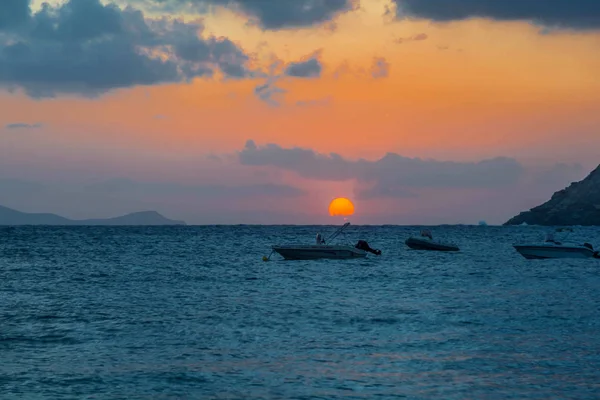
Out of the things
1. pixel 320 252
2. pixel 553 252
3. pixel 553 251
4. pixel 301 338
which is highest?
pixel 553 251

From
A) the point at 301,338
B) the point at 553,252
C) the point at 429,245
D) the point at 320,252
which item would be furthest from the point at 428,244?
the point at 301,338

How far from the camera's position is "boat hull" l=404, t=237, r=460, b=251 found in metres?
101

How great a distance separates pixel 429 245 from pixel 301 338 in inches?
2990

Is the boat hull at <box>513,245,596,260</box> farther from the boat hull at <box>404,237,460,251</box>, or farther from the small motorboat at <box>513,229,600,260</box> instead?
the boat hull at <box>404,237,460,251</box>

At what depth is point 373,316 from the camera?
36.0 meters

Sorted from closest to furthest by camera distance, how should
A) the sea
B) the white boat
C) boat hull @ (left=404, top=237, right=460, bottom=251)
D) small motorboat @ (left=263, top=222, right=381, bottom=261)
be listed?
the sea
small motorboat @ (left=263, top=222, right=381, bottom=261)
the white boat
boat hull @ (left=404, top=237, right=460, bottom=251)

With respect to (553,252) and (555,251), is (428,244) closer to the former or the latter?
(553,252)

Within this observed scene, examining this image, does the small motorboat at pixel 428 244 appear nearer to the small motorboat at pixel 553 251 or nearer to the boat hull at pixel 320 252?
the small motorboat at pixel 553 251

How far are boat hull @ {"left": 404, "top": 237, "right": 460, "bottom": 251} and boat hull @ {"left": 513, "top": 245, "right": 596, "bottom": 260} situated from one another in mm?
22614

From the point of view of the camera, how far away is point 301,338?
2914 cm

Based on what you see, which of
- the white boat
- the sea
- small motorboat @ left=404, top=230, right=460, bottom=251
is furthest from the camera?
small motorboat @ left=404, top=230, right=460, bottom=251

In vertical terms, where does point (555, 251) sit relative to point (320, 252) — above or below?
above

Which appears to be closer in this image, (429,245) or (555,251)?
(555,251)

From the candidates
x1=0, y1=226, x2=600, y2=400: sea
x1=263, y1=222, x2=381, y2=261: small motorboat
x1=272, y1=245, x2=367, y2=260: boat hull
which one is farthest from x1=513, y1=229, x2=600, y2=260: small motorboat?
x1=272, y1=245, x2=367, y2=260: boat hull
